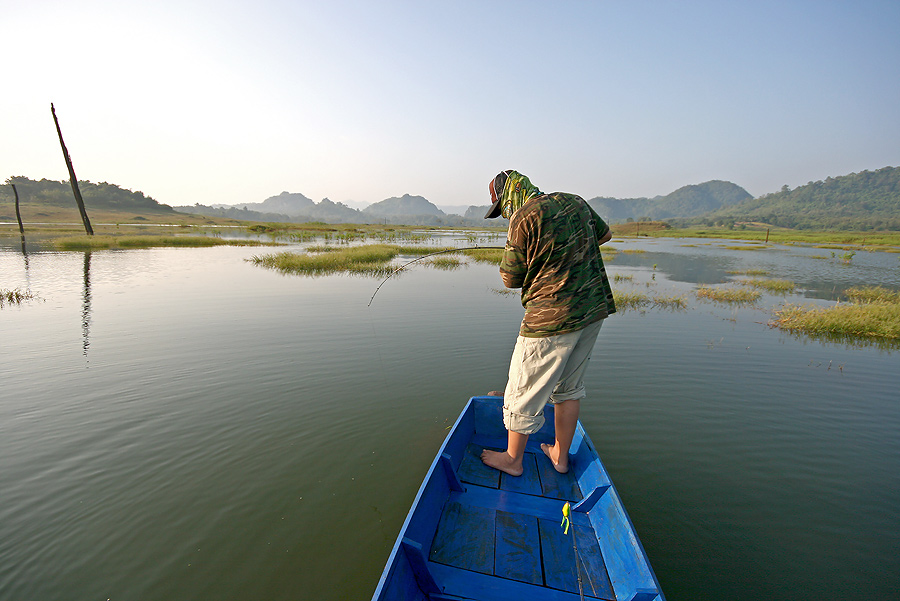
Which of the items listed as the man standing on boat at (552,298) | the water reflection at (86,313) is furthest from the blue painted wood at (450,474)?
the water reflection at (86,313)

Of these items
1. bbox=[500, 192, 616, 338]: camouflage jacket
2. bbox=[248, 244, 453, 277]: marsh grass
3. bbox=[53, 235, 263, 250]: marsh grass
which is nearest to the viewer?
bbox=[500, 192, 616, 338]: camouflage jacket

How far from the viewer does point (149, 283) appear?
49.1ft

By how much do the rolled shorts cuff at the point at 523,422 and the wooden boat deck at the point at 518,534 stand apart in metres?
0.57

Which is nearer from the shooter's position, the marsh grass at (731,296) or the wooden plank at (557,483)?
the wooden plank at (557,483)

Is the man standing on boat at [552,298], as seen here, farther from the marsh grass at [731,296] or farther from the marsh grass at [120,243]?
the marsh grass at [120,243]

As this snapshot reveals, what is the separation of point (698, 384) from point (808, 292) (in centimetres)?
1480

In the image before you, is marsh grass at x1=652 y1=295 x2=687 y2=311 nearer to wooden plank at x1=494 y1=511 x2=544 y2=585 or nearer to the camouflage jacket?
the camouflage jacket

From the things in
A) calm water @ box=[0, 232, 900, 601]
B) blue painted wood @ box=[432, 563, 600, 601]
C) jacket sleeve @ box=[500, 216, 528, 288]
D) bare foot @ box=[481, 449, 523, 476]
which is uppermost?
jacket sleeve @ box=[500, 216, 528, 288]

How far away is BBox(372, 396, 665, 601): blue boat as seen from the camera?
231 cm

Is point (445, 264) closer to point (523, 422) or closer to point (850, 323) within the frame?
point (850, 323)

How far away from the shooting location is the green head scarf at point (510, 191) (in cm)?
347

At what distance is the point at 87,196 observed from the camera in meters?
117

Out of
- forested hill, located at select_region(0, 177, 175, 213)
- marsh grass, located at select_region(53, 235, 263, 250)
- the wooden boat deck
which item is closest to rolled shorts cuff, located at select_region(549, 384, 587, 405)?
the wooden boat deck

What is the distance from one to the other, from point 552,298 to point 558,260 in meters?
0.32
